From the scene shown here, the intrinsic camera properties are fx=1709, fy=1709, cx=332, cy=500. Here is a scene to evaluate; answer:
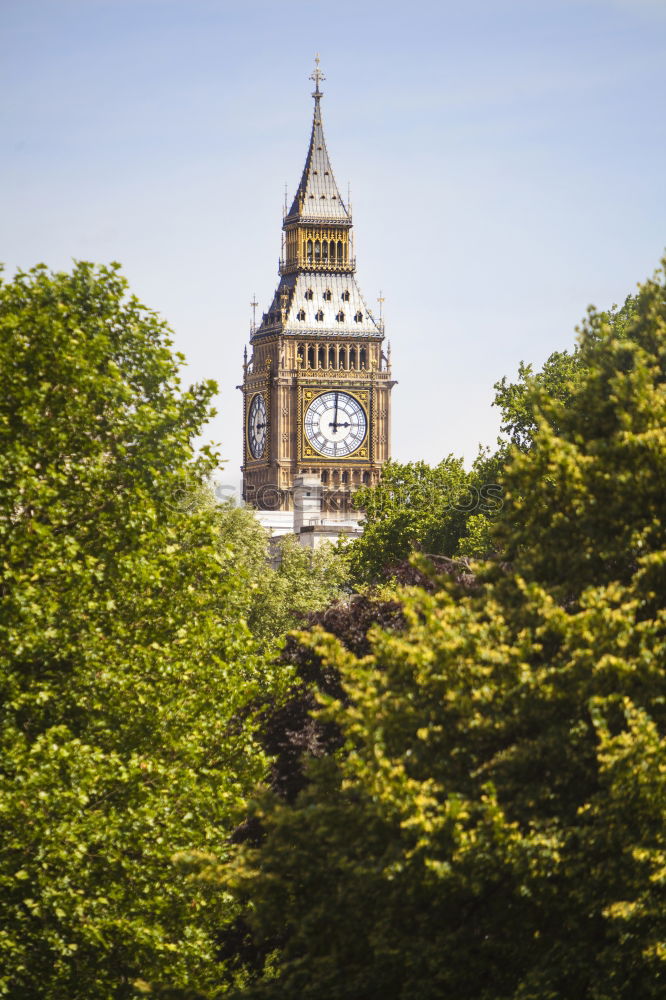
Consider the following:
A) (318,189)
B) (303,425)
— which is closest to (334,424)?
(303,425)

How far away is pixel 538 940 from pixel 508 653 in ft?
13.4

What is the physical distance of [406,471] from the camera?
283 feet

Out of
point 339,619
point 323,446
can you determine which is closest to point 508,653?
point 339,619

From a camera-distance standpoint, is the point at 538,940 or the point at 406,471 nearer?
the point at 538,940

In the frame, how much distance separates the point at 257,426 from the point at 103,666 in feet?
540

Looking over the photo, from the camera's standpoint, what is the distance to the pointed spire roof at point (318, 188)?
19450 cm

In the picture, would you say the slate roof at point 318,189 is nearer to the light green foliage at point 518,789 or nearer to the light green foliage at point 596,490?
the light green foliage at point 596,490

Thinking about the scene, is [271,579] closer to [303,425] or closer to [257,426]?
[303,425]

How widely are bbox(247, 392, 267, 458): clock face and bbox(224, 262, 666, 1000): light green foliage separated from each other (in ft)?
551

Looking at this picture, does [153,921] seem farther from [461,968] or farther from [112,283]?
[112,283]

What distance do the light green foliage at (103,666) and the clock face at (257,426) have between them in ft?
520

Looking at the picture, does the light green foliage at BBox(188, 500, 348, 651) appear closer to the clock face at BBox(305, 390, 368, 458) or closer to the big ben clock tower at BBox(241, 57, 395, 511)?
the big ben clock tower at BBox(241, 57, 395, 511)

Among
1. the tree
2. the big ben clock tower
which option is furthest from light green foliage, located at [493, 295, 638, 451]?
the big ben clock tower

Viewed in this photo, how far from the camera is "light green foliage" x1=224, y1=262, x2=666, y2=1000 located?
75.8ft
